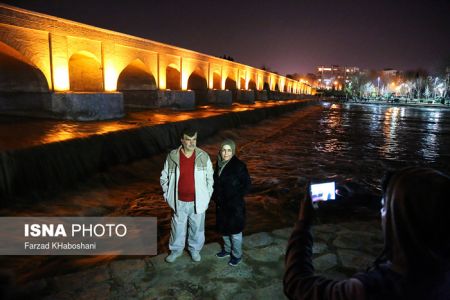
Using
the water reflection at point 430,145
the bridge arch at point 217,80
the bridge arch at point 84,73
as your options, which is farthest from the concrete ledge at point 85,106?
the bridge arch at point 217,80

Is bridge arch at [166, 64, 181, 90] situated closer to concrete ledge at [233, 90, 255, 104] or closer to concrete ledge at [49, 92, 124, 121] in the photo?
concrete ledge at [49, 92, 124, 121]

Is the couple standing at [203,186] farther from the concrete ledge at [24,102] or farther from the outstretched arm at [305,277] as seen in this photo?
the concrete ledge at [24,102]

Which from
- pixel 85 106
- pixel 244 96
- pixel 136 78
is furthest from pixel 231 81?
pixel 85 106

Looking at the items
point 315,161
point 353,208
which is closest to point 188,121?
point 315,161

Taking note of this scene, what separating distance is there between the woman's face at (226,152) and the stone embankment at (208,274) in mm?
1263

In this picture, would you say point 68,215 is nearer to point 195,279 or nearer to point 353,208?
point 195,279

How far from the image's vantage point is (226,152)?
3.61m

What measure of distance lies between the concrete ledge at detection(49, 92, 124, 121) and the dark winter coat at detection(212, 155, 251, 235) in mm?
11346

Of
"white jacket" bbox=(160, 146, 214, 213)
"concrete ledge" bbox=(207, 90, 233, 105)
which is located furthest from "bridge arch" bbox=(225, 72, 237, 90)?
"white jacket" bbox=(160, 146, 214, 213)

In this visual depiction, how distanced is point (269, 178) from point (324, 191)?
6713 millimetres

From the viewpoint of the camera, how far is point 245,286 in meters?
3.41

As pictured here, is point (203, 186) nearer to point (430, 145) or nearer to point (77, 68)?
point (430, 145)

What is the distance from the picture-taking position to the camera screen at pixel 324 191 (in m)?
1.96

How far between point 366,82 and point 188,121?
107 metres
